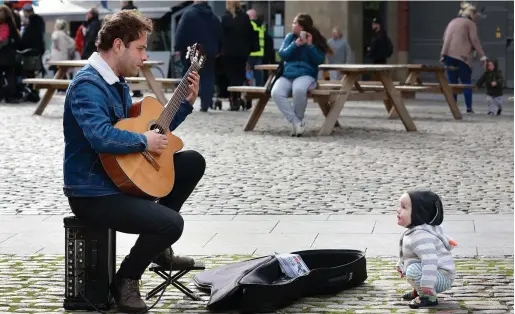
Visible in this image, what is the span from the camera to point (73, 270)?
18.3 feet

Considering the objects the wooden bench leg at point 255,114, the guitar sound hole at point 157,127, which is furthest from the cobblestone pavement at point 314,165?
the guitar sound hole at point 157,127

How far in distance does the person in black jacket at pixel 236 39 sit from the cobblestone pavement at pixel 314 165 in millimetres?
2125

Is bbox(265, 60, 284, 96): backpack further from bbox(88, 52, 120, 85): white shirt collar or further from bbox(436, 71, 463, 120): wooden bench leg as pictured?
bbox(88, 52, 120, 85): white shirt collar

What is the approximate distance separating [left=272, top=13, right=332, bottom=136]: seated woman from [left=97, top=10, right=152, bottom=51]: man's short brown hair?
29.2 feet

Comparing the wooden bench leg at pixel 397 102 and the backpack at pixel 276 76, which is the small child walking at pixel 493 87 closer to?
the wooden bench leg at pixel 397 102

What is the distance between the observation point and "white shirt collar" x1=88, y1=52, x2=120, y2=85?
18.1 feet

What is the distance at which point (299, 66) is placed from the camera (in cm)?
1465

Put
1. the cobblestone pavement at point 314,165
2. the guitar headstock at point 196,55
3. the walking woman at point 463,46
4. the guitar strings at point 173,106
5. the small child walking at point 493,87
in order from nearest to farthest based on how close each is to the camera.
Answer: the guitar strings at point 173,106, the guitar headstock at point 196,55, the cobblestone pavement at point 314,165, the small child walking at point 493,87, the walking woman at point 463,46

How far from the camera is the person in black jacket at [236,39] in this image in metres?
19.9

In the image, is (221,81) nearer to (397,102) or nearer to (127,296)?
(397,102)

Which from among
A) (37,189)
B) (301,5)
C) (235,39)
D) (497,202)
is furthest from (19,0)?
(497,202)

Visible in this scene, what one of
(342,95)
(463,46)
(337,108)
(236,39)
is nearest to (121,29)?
(337,108)

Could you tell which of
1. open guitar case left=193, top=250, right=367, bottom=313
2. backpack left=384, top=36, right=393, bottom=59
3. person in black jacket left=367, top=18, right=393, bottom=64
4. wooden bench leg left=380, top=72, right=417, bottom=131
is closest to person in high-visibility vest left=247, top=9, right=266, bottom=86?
person in black jacket left=367, top=18, right=393, bottom=64

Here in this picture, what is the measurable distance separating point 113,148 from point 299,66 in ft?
31.1
